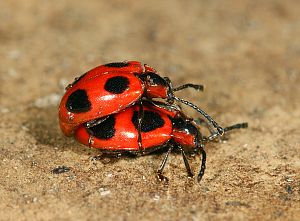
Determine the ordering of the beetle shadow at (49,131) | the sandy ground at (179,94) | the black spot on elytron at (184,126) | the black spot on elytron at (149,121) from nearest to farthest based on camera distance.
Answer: the sandy ground at (179,94) < the black spot on elytron at (149,121) < the black spot on elytron at (184,126) < the beetle shadow at (49,131)

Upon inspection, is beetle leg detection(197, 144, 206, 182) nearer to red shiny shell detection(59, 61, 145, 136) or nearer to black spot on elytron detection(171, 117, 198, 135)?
black spot on elytron detection(171, 117, 198, 135)

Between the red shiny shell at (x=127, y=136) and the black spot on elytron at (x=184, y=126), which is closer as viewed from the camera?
the red shiny shell at (x=127, y=136)

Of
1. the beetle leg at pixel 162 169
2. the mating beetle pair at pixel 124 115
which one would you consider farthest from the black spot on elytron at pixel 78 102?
the beetle leg at pixel 162 169

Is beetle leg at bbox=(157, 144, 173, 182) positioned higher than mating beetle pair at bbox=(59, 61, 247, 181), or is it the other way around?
mating beetle pair at bbox=(59, 61, 247, 181)

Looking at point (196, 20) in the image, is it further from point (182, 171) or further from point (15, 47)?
point (182, 171)

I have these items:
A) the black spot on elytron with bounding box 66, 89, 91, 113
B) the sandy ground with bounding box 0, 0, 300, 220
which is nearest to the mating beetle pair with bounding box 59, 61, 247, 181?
the black spot on elytron with bounding box 66, 89, 91, 113

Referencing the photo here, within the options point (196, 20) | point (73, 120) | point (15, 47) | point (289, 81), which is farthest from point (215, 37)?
point (73, 120)

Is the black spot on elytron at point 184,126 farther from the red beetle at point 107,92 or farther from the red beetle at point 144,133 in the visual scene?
the red beetle at point 107,92

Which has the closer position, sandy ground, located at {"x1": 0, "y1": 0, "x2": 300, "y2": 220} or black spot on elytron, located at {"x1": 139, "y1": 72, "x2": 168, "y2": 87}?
sandy ground, located at {"x1": 0, "y1": 0, "x2": 300, "y2": 220}
